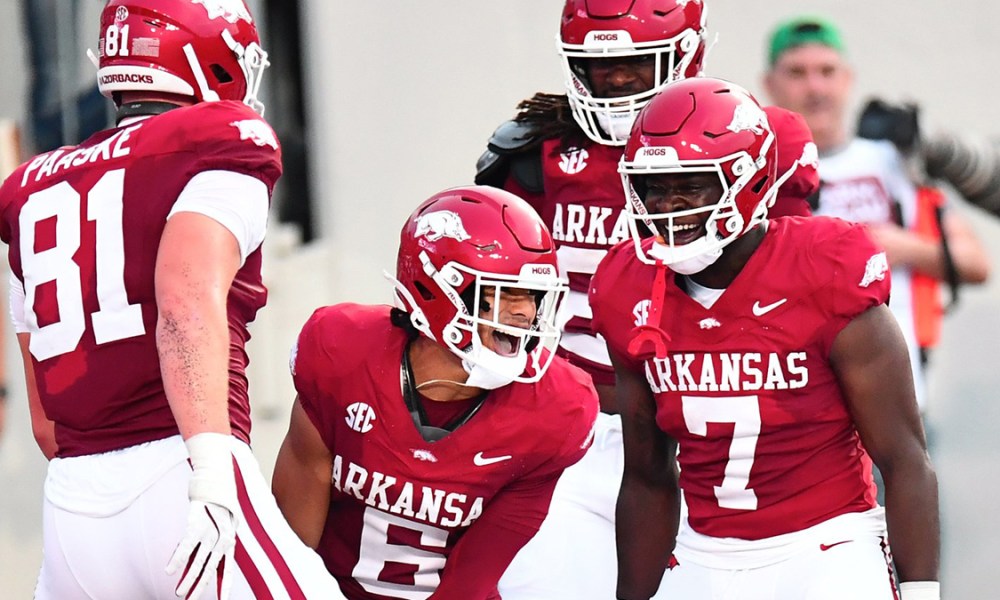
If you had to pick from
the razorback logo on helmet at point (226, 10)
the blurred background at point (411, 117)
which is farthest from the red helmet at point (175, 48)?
the blurred background at point (411, 117)

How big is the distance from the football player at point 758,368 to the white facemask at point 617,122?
0.52 metres

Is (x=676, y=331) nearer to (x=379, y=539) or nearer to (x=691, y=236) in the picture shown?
(x=691, y=236)

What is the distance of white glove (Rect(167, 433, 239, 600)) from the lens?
2.51 m

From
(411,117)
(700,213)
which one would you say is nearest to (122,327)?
(700,213)

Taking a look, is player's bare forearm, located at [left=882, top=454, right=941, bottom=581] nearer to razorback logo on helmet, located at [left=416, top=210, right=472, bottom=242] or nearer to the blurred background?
razorback logo on helmet, located at [left=416, top=210, right=472, bottom=242]

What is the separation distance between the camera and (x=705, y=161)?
310 centimetres

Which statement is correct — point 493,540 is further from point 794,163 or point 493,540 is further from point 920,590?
point 794,163

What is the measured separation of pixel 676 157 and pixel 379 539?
2.94 ft

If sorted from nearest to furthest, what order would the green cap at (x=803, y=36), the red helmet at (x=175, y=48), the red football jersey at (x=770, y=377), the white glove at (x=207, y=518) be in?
the white glove at (x=207, y=518)
the red helmet at (x=175, y=48)
the red football jersey at (x=770, y=377)
the green cap at (x=803, y=36)

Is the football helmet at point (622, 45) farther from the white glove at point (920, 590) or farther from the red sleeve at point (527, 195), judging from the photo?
the white glove at point (920, 590)

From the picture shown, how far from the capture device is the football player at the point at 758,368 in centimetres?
301

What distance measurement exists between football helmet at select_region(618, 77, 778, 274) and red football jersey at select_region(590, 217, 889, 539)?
0.08 metres

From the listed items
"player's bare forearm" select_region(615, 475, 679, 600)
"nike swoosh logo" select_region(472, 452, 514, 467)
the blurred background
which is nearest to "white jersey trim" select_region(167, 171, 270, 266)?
"nike swoosh logo" select_region(472, 452, 514, 467)

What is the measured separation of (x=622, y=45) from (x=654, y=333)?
0.94m
